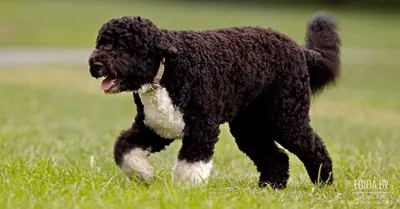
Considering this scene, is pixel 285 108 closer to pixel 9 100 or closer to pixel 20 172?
pixel 20 172

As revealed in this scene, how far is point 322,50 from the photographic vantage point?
7586 mm

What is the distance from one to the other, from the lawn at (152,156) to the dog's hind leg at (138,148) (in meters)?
0.14

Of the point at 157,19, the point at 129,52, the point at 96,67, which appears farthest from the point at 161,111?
the point at 157,19

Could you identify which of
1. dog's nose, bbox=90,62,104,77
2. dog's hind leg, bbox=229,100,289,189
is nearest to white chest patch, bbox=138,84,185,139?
dog's nose, bbox=90,62,104,77

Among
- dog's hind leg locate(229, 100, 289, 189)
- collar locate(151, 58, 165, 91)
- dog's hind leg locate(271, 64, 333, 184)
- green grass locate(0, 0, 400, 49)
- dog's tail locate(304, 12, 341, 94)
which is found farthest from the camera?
green grass locate(0, 0, 400, 49)

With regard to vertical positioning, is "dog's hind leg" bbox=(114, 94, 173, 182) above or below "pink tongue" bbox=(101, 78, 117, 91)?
below

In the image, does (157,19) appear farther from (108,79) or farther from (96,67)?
(96,67)

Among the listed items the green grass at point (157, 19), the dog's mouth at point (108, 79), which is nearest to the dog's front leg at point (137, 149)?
the dog's mouth at point (108, 79)

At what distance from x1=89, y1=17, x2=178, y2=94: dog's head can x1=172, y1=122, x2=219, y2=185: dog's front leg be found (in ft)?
1.79

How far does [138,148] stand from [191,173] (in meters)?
0.49

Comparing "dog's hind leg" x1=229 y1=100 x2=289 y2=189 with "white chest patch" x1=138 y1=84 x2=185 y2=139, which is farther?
"dog's hind leg" x1=229 y1=100 x2=289 y2=189

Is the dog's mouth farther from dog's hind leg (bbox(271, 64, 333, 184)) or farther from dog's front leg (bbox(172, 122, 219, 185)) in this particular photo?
dog's hind leg (bbox(271, 64, 333, 184))

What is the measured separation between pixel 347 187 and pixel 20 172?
2.87 m

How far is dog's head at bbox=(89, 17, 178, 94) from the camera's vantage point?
19.3ft
